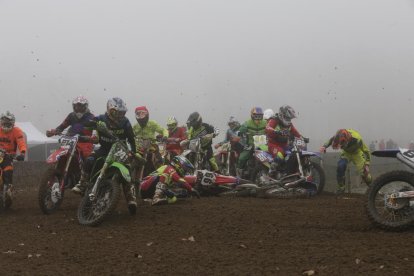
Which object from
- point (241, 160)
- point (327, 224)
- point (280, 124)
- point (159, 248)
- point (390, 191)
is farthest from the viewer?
point (241, 160)

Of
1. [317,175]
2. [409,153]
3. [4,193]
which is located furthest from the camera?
[317,175]

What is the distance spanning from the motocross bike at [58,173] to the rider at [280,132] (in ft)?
14.7

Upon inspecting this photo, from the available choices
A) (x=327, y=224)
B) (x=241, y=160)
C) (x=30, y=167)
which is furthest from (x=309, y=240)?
(x=30, y=167)

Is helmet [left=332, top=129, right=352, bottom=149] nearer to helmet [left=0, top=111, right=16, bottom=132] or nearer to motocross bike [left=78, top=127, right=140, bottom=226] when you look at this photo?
motocross bike [left=78, top=127, right=140, bottom=226]

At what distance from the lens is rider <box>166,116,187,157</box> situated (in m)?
14.4

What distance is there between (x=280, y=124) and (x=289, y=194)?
194cm

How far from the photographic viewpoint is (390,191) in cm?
728

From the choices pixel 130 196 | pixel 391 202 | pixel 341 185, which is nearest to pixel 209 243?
pixel 391 202

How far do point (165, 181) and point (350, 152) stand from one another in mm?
4787

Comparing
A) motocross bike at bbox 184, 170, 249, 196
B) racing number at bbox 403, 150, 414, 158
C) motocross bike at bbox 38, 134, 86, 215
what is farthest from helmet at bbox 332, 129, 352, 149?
motocross bike at bbox 38, 134, 86, 215

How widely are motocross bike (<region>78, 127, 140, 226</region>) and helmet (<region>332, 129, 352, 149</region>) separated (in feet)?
18.1

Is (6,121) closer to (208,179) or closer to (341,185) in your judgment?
(208,179)

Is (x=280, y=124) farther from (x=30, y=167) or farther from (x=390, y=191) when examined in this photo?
(x=30, y=167)

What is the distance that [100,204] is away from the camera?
26.7 ft
